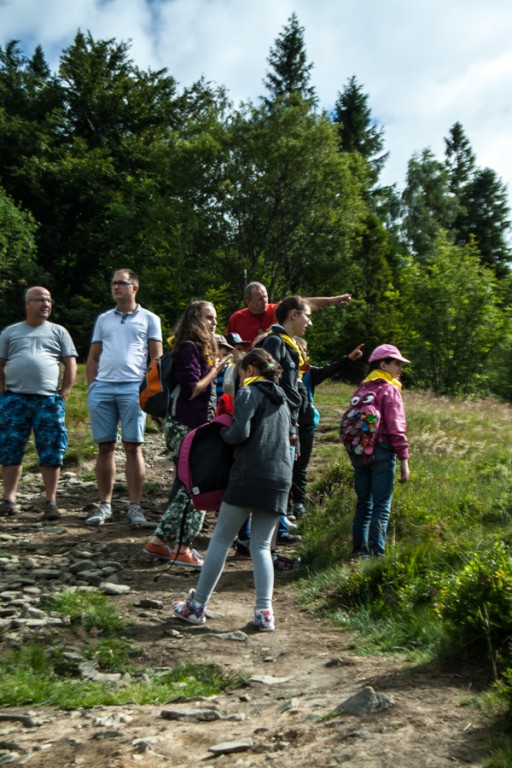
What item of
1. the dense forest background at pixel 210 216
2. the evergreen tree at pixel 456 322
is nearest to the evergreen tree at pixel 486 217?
the dense forest background at pixel 210 216

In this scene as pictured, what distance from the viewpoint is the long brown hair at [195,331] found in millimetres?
6625

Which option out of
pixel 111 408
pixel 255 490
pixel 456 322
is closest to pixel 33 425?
pixel 111 408

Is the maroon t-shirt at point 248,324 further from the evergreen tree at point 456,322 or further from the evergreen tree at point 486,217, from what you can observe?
the evergreen tree at point 486,217

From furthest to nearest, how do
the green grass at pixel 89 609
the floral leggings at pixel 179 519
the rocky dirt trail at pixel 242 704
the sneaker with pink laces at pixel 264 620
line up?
the floral leggings at pixel 179 519
the sneaker with pink laces at pixel 264 620
the green grass at pixel 89 609
the rocky dirt trail at pixel 242 704

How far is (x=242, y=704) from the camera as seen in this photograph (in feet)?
13.0

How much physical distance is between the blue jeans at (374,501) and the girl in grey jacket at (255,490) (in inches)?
51.3

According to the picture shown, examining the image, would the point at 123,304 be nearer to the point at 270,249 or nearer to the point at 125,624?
the point at 125,624

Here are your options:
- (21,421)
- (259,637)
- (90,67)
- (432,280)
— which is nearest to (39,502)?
(21,421)

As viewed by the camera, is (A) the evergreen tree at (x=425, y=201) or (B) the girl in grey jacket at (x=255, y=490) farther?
(A) the evergreen tree at (x=425, y=201)

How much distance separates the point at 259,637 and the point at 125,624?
82cm

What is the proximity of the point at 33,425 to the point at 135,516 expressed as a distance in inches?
55.0

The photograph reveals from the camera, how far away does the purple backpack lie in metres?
5.34

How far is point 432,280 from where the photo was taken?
29.6 m

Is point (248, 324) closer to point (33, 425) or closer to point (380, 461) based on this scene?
point (380, 461)
